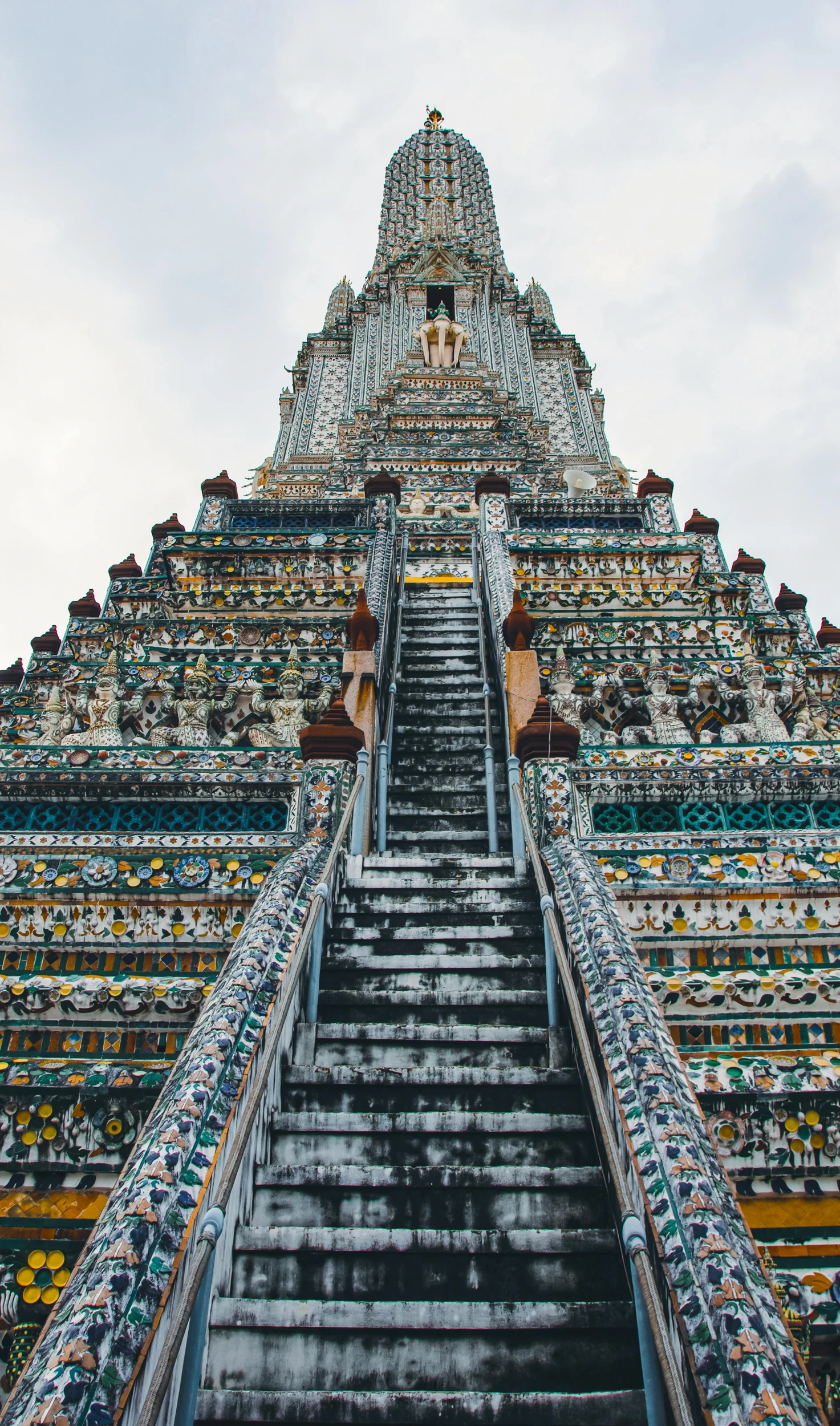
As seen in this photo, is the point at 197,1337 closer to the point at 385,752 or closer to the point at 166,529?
the point at 385,752

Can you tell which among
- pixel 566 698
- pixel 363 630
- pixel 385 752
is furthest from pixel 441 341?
pixel 385 752

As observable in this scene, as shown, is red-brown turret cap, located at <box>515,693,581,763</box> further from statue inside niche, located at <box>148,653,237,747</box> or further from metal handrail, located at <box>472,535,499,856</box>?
statue inside niche, located at <box>148,653,237,747</box>

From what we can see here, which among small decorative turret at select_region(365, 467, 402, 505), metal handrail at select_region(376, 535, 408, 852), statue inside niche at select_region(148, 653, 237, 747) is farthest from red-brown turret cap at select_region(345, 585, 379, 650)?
small decorative turret at select_region(365, 467, 402, 505)

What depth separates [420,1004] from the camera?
517cm

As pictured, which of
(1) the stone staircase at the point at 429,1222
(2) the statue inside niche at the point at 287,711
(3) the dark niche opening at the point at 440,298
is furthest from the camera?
(3) the dark niche opening at the point at 440,298

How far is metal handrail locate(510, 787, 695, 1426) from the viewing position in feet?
8.80

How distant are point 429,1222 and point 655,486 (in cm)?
1262

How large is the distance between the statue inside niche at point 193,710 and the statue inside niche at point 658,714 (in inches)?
154

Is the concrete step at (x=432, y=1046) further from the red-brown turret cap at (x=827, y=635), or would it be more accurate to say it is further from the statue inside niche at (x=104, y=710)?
the red-brown turret cap at (x=827, y=635)

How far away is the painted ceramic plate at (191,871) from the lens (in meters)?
6.11

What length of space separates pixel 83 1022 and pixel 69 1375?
10.7ft

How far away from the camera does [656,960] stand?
5738 millimetres

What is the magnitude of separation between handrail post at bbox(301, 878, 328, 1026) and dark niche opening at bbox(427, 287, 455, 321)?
26.6 metres

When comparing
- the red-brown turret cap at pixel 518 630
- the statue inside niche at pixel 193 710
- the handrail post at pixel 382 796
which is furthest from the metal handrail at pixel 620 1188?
the statue inside niche at pixel 193 710
